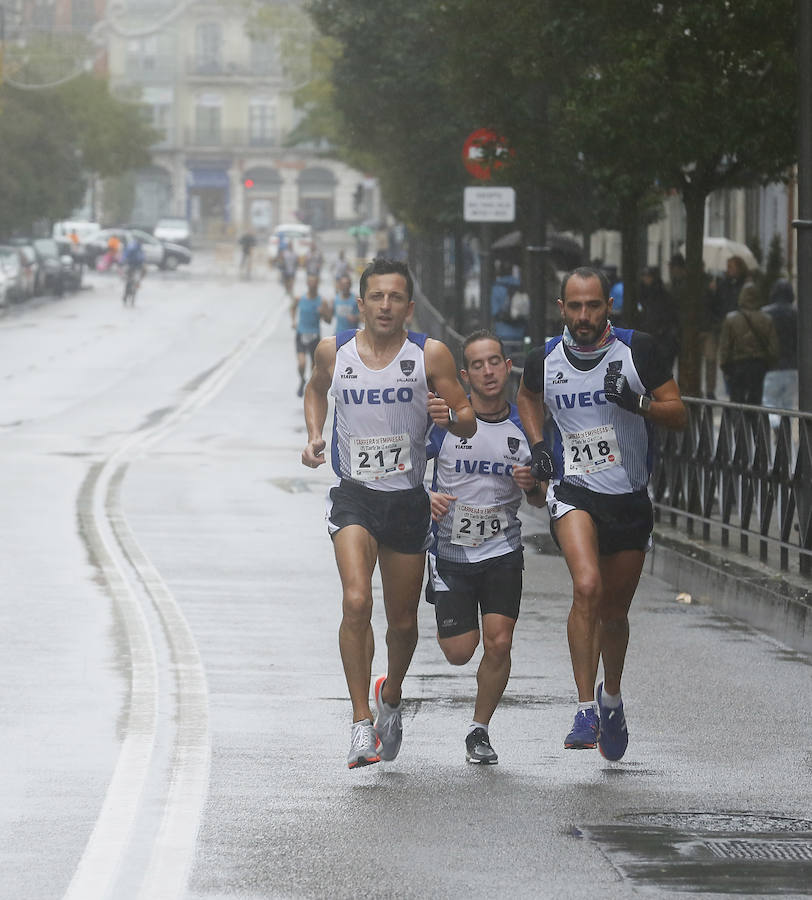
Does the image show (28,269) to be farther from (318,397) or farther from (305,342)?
(318,397)

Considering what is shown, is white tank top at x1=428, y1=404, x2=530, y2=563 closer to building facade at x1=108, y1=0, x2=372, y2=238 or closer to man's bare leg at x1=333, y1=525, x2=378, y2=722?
man's bare leg at x1=333, y1=525, x2=378, y2=722

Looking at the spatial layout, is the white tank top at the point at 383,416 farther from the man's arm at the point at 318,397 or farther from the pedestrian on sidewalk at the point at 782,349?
the pedestrian on sidewalk at the point at 782,349

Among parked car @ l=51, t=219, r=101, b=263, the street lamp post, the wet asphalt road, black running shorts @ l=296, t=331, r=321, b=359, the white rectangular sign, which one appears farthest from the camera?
parked car @ l=51, t=219, r=101, b=263

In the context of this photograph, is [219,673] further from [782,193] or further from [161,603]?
[782,193]

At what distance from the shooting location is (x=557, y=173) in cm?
2127

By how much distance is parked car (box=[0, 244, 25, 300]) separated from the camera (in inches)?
2276

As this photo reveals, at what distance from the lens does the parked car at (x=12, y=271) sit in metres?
57.8

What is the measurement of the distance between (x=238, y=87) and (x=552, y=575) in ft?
382

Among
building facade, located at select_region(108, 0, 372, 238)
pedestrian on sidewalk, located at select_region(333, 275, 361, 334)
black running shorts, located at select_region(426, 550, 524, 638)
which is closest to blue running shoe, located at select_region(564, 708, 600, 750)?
black running shorts, located at select_region(426, 550, 524, 638)

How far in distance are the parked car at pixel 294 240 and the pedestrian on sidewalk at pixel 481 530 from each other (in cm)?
7260

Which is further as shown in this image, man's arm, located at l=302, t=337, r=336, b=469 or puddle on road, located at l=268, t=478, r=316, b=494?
puddle on road, located at l=268, t=478, r=316, b=494

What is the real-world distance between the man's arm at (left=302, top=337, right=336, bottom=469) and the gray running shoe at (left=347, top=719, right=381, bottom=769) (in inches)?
37.2

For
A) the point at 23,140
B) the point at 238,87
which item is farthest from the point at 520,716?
the point at 238,87

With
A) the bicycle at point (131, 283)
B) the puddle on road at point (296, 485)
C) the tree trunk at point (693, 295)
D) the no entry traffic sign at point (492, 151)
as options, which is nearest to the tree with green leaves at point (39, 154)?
the bicycle at point (131, 283)
